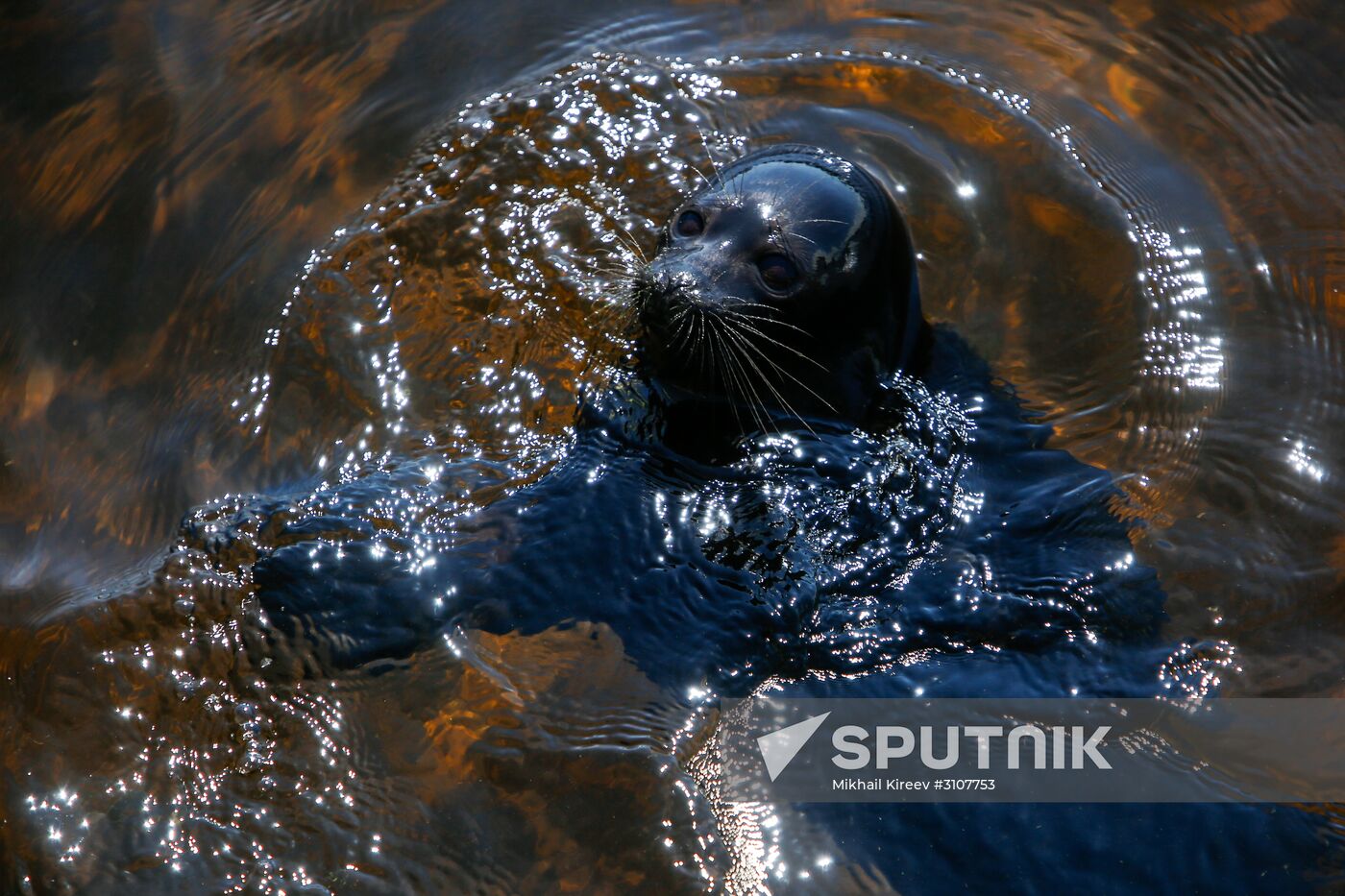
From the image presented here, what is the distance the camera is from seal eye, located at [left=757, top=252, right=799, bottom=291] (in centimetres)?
474

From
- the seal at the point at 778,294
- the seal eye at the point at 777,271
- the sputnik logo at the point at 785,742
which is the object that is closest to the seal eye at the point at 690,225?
the seal at the point at 778,294

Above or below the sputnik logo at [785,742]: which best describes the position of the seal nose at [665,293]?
above

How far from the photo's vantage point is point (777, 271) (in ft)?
15.5

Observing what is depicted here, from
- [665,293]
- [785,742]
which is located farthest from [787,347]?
[785,742]

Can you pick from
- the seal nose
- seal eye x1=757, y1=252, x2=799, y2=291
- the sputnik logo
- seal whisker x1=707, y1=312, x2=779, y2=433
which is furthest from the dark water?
seal eye x1=757, y1=252, x2=799, y2=291

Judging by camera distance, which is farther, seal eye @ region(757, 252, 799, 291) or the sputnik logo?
seal eye @ region(757, 252, 799, 291)

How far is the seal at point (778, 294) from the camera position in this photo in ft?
15.3

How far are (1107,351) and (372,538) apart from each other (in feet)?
11.0

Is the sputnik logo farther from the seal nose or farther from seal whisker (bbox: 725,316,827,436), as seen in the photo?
the seal nose

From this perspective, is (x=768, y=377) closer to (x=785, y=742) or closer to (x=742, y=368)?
(x=742, y=368)

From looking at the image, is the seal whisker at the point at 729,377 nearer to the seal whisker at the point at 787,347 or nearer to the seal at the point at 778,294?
the seal at the point at 778,294

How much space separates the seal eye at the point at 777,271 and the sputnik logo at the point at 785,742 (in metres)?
1.70

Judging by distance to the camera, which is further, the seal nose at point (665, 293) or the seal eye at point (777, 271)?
the seal eye at point (777, 271)

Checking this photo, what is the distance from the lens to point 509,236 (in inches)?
225
